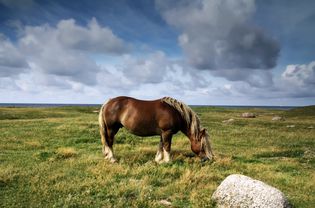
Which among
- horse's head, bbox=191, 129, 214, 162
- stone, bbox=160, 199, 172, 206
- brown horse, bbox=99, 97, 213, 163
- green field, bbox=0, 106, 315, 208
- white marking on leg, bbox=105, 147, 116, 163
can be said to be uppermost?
brown horse, bbox=99, 97, 213, 163

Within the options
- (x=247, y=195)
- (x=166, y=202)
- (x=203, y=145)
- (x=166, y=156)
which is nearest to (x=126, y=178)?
(x=166, y=202)

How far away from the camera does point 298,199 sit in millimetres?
10398

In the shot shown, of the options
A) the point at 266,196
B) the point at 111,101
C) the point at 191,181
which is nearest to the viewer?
the point at 266,196

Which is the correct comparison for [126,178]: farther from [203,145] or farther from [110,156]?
[203,145]

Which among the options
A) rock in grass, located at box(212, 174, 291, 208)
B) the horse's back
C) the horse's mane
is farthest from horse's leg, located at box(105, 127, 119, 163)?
rock in grass, located at box(212, 174, 291, 208)

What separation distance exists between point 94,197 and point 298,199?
273 inches

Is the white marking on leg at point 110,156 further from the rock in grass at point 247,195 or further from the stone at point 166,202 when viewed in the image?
the rock in grass at point 247,195

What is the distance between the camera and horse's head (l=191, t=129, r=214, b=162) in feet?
45.4

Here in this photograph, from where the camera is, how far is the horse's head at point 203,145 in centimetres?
1385

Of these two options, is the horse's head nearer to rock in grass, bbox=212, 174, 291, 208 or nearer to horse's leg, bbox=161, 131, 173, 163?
horse's leg, bbox=161, 131, 173, 163

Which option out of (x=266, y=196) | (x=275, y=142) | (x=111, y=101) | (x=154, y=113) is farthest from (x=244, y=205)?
(x=275, y=142)

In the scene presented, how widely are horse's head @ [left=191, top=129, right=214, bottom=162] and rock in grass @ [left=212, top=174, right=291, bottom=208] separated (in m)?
4.48

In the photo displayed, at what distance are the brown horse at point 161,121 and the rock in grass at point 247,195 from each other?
4.63m

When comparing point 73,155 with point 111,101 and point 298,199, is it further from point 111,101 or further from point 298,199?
point 298,199
